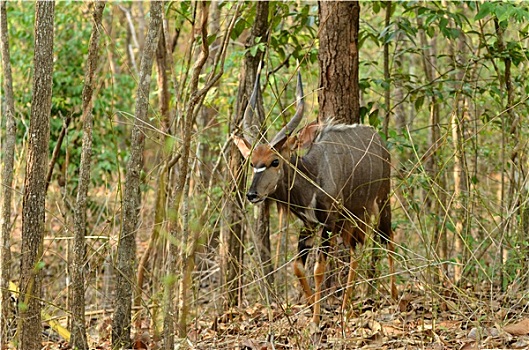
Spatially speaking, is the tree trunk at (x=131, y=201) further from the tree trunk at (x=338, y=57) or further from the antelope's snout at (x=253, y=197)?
the tree trunk at (x=338, y=57)

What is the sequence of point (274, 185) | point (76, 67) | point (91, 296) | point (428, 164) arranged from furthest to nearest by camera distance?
point (76, 67)
point (91, 296)
point (428, 164)
point (274, 185)

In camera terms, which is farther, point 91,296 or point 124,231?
point 91,296

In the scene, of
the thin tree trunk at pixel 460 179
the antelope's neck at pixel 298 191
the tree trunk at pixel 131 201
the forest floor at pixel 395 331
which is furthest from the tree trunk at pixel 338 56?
the tree trunk at pixel 131 201

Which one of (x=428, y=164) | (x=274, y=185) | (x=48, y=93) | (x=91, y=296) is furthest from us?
(x=91, y=296)

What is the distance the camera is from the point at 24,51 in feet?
36.3

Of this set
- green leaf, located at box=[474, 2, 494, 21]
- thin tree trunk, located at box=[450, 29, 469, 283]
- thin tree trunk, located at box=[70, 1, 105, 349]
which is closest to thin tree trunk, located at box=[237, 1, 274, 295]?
thin tree trunk, located at box=[450, 29, 469, 283]

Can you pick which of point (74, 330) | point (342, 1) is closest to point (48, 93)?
point (74, 330)

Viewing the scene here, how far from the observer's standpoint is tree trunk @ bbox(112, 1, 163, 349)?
4.57 m

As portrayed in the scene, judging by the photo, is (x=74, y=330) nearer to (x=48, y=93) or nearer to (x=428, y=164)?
(x=48, y=93)

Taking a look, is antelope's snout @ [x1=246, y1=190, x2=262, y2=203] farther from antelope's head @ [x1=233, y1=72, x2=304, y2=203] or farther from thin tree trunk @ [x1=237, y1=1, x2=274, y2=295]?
thin tree trunk @ [x1=237, y1=1, x2=274, y2=295]

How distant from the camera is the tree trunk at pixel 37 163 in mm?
4293

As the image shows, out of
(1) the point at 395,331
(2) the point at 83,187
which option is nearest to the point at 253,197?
(1) the point at 395,331

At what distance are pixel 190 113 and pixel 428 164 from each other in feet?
18.2

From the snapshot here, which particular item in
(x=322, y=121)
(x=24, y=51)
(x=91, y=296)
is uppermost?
(x=24, y=51)
